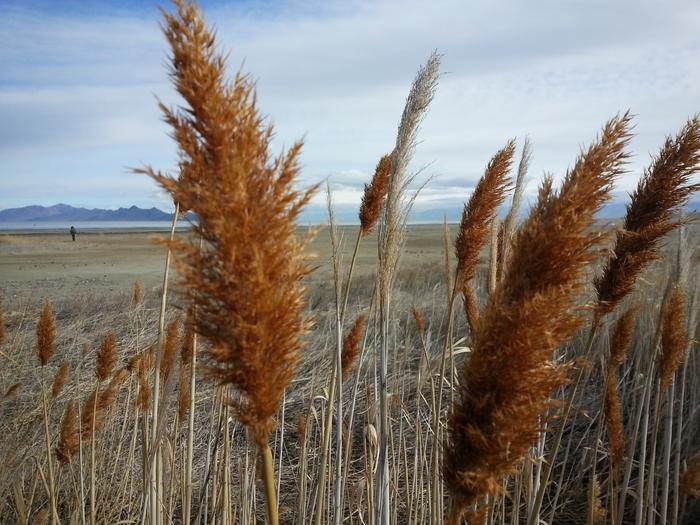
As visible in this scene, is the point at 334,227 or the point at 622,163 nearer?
the point at 622,163

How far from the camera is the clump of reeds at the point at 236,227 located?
1044 mm

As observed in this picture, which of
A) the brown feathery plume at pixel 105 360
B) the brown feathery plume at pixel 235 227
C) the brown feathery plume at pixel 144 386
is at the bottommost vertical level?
the brown feathery plume at pixel 144 386

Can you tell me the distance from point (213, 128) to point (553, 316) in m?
0.90

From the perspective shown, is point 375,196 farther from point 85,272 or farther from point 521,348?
point 85,272

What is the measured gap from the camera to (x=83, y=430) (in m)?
3.03

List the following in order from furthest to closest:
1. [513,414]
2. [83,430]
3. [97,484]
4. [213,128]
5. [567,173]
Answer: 1. [97,484]
2. [83,430]
3. [567,173]
4. [513,414]
5. [213,128]

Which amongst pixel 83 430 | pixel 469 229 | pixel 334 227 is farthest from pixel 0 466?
pixel 469 229

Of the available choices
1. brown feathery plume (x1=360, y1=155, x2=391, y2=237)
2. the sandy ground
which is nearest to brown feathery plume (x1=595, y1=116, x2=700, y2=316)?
brown feathery plume (x1=360, y1=155, x2=391, y2=237)

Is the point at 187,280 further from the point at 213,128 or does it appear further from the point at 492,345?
the point at 492,345

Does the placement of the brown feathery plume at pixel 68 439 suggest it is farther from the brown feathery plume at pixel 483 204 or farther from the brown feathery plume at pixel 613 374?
the brown feathery plume at pixel 613 374

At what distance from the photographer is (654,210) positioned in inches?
81.5

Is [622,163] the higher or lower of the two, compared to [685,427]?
higher

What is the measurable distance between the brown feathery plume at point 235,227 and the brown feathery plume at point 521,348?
48cm

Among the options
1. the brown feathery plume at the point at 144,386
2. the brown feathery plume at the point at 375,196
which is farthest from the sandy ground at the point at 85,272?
the brown feathery plume at the point at 375,196
